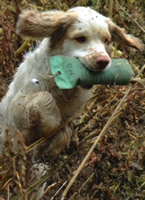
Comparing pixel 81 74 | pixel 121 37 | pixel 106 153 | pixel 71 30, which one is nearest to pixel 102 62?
pixel 81 74

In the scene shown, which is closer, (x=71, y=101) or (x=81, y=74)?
(x=81, y=74)

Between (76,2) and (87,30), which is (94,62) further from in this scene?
(76,2)

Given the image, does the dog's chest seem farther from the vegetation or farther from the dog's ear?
the dog's ear

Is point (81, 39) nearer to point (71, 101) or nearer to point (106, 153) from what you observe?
point (71, 101)

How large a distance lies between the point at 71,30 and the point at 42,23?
24cm

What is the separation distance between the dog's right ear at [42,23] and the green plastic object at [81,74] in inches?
19.2

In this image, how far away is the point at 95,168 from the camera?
406cm

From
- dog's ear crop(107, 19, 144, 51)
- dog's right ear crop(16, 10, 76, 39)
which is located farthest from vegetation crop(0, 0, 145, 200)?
dog's right ear crop(16, 10, 76, 39)

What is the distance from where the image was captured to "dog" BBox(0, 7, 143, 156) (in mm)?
4004

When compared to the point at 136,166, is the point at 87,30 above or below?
above

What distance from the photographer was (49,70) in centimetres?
422

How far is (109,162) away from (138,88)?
0.65m

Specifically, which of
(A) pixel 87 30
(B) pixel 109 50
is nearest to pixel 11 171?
(A) pixel 87 30

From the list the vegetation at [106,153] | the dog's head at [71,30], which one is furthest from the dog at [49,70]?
the vegetation at [106,153]
